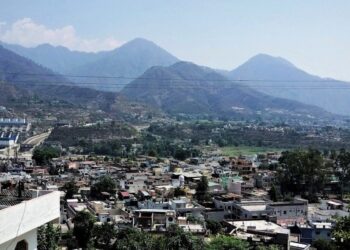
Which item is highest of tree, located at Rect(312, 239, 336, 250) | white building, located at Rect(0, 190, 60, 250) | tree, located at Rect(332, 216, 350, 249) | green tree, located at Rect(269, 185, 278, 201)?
white building, located at Rect(0, 190, 60, 250)

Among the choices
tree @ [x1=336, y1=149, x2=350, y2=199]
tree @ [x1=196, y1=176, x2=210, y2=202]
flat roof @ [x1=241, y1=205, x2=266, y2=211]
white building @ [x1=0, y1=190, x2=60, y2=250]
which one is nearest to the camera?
white building @ [x1=0, y1=190, x2=60, y2=250]

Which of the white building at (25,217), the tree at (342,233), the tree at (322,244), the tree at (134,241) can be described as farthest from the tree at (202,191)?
the white building at (25,217)

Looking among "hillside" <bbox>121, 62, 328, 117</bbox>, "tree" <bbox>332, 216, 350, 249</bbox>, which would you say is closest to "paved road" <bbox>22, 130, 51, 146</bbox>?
"tree" <bbox>332, 216, 350, 249</bbox>

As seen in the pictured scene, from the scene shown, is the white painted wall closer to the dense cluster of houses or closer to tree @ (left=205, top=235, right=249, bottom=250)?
the dense cluster of houses

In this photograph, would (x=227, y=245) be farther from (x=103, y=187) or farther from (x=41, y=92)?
(x=41, y=92)

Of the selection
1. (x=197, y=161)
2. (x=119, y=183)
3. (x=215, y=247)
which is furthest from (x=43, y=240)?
(x=197, y=161)

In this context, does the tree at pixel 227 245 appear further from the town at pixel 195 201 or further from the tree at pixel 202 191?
the tree at pixel 202 191
